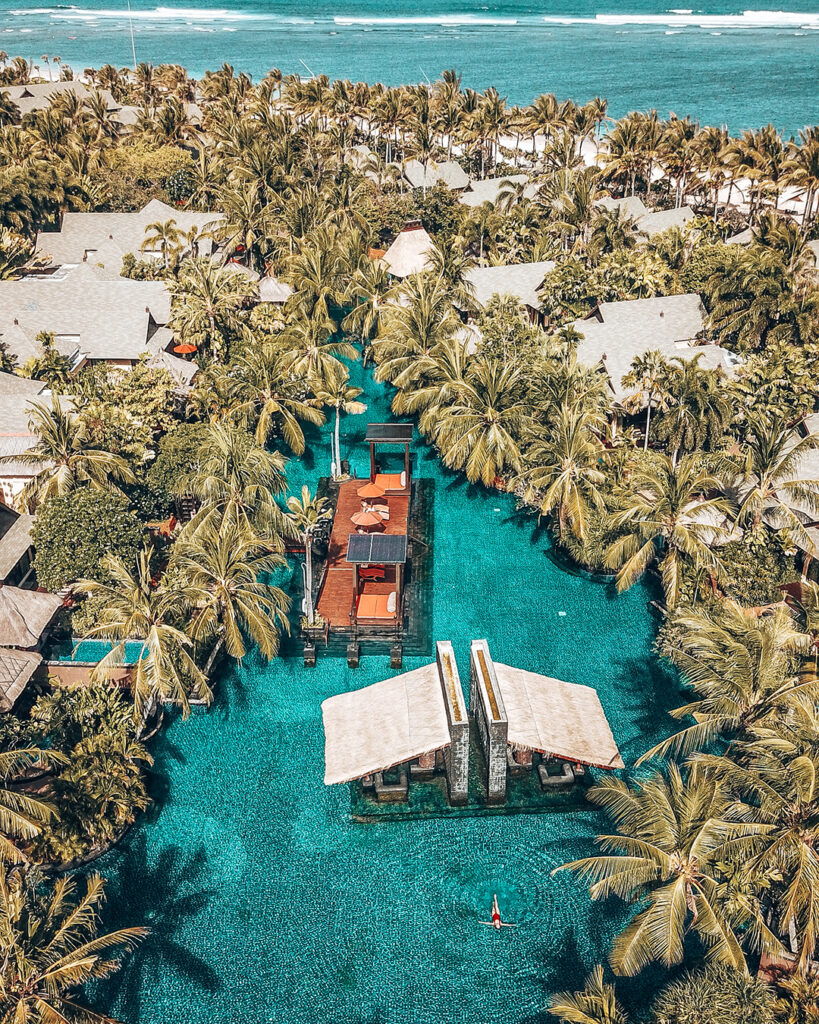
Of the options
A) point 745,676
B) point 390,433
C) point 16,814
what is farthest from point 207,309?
point 745,676

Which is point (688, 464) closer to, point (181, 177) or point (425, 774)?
point (425, 774)

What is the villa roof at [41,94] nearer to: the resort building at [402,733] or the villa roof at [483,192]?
the villa roof at [483,192]

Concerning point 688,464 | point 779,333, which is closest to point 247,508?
point 688,464

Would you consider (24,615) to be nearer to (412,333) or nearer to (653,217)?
(412,333)

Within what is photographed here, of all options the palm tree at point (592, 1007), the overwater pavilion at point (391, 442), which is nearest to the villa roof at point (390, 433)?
the overwater pavilion at point (391, 442)

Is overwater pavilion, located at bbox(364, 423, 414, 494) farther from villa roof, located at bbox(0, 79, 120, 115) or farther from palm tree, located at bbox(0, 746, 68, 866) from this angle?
villa roof, located at bbox(0, 79, 120, 115)
